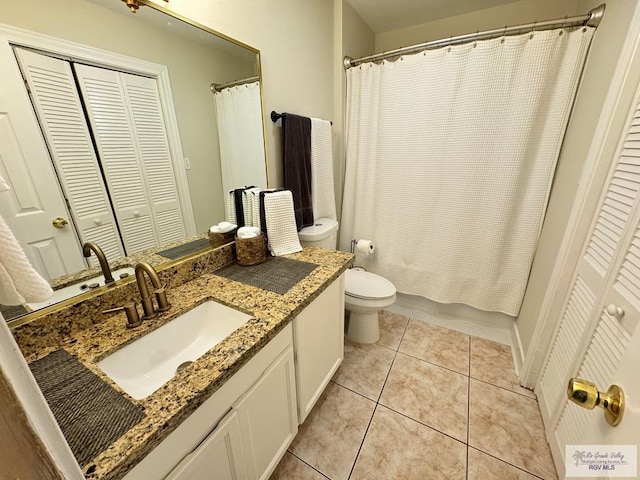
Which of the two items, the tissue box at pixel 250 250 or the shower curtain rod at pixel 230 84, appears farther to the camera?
the tissue box at pixel 250 250

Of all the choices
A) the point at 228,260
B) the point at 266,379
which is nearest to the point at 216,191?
the point at 228,260

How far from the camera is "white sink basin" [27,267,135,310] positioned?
0.77 meters

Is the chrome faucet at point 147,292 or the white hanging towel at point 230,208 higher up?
the white hanging towel at point 230,208

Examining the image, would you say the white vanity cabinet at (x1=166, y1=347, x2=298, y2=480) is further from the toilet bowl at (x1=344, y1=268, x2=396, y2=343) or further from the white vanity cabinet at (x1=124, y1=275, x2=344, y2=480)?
the toilet bowl at (x1=344, y1=268, x2=396, y2=343)

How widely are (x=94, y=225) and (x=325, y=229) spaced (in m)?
1.15

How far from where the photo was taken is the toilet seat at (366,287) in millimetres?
1696

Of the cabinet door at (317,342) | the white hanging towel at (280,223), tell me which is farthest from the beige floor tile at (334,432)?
the white hanging towel at (280,223)

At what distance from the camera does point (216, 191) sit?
4.01 ft

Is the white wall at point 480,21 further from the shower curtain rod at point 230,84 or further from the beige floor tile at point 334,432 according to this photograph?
the beige floor tile at point 334,432

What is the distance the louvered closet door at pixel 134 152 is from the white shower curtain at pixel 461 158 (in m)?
1.41

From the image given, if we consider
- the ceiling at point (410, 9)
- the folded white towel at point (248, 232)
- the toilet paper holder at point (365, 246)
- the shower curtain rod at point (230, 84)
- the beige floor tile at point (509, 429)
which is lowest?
the beige floor tile at point (509, 429)

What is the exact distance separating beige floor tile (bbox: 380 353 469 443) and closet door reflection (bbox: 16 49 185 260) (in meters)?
1.45

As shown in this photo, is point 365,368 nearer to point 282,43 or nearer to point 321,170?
point 321,170

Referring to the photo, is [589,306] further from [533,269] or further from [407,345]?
[407,345]
